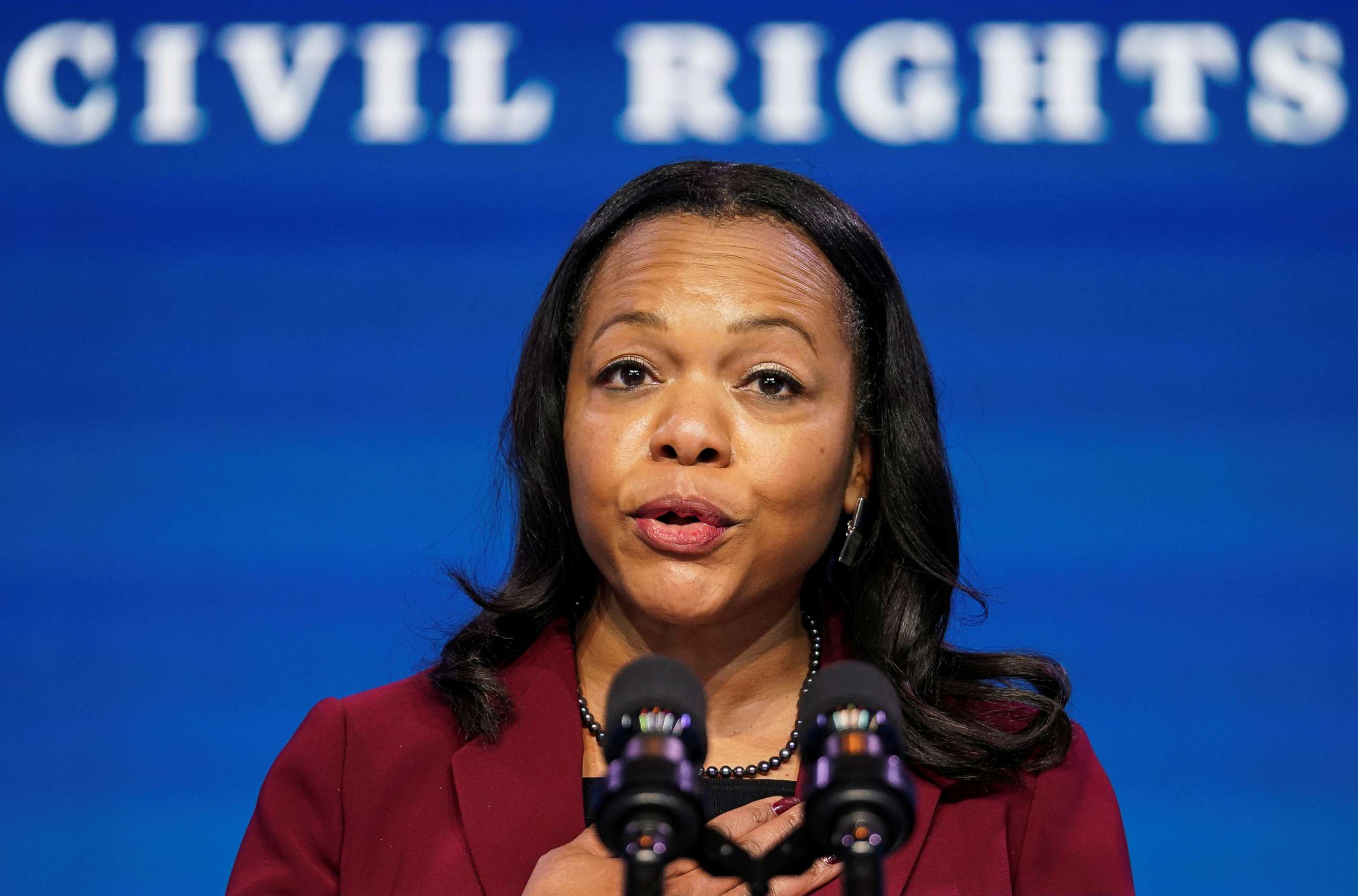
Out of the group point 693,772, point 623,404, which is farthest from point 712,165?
point 693,772

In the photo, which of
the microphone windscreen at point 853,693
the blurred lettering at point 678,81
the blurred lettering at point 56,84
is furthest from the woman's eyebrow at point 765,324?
the blurred lettering at point 56,84

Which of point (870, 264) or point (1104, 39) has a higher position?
point (1104, 39)

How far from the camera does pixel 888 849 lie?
120 centimetres

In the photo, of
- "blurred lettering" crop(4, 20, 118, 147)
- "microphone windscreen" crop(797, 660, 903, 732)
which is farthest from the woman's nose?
"blurred lettering" crop(4, 20, 118, 147)

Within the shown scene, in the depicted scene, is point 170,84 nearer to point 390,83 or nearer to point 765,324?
point 390,83

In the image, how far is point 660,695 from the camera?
1276mm

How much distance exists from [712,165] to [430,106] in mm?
1228

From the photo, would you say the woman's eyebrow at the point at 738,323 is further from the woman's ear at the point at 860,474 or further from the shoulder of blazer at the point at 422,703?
the shoulder of blazer at the point at 422,703

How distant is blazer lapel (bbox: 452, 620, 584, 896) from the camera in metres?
1.90

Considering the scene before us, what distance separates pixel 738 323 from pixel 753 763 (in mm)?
580

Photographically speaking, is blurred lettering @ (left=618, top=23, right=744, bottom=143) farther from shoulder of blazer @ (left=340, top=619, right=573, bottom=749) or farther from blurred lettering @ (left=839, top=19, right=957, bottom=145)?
shoulder of blazer @ (left=340, top=619, right=573, bottom=749)

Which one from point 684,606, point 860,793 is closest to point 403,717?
point 684,606

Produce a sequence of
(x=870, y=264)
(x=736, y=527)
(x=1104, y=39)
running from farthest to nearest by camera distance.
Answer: (x=1104, y=39) → (x=870, y=264) → (x=736, y=527)

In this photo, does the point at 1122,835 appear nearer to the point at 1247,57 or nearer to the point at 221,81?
the point at 1247,57
